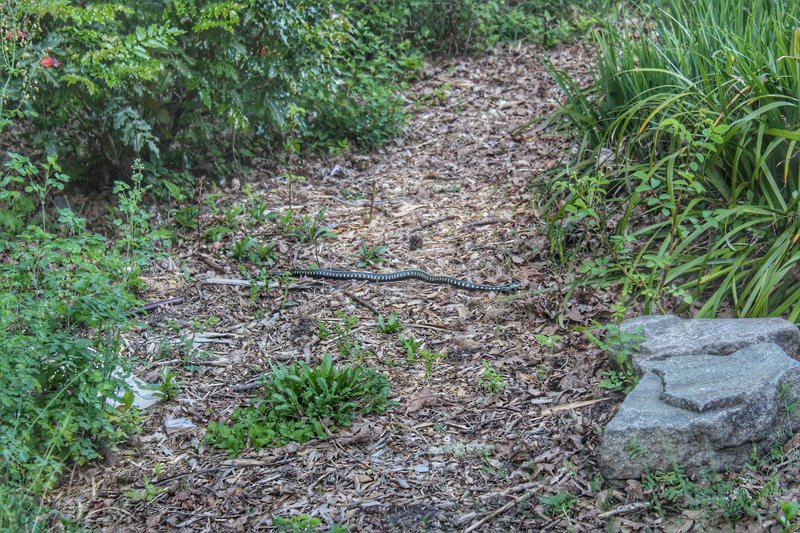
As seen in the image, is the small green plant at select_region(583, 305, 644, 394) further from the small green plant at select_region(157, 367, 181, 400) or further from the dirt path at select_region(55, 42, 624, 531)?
the small green plant at select_region(157, 367, 181, 400)

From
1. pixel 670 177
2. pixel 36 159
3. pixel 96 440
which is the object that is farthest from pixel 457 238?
pixel 36 159

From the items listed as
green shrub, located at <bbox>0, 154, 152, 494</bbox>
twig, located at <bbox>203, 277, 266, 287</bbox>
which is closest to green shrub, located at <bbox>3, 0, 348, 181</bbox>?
twig, located at <bbox>203, 277, 266, 287</bbox>

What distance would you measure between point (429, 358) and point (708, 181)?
6.94ft

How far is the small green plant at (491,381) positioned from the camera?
4.46 meters

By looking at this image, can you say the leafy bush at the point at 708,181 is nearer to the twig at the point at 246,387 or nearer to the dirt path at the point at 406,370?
the dirt path at the point at 406,370

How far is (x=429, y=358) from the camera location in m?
4.75

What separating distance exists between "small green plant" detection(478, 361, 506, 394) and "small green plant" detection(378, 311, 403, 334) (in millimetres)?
745

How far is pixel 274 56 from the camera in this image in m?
6.55

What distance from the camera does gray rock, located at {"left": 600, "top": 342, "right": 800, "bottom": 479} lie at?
11.7ft

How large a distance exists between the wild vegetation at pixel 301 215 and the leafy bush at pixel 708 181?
2 cm

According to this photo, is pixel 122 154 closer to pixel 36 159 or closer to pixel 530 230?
pixel 36 159

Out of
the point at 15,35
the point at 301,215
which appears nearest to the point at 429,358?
the point at 301,215

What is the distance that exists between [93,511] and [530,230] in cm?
358

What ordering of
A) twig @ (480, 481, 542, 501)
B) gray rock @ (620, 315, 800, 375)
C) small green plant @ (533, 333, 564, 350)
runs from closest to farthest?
twig @ (480, 481, 542, 501)
gray rock @ (620, 315, 800, 375)
small green plant @ (533, 333, 564, 350)
